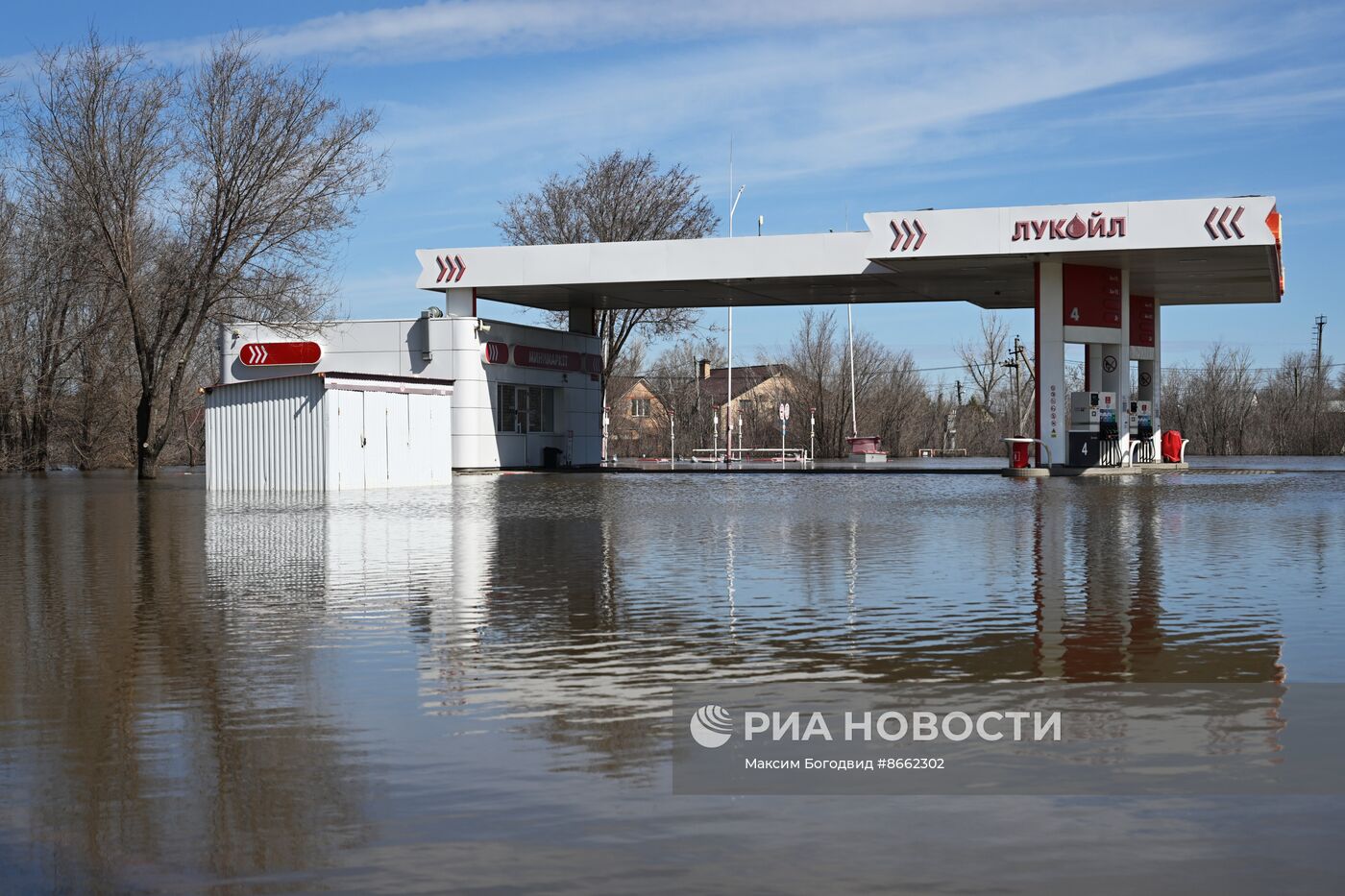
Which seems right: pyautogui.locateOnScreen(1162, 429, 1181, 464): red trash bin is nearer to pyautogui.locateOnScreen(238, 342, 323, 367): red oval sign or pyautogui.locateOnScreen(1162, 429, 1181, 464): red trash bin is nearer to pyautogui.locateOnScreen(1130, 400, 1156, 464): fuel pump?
pyautogui.locateOnScreen(1130, 400, 1156, 464): fuel pump

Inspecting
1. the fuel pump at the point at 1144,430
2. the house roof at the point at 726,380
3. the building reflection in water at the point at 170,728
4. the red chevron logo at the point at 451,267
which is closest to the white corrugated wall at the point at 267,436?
the red chevron logo at the point at 451,267

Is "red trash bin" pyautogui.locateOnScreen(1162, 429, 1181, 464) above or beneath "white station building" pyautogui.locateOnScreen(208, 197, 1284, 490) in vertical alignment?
beneath

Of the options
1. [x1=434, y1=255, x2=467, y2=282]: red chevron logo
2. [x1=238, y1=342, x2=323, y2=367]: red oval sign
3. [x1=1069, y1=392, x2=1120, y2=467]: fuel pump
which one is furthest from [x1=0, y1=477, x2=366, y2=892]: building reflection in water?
[x1=238, y1=342, x2=323, y2=367]: red oval sign

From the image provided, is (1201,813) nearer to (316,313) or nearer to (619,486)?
(619,486)

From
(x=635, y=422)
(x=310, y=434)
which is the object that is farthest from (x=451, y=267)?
(x=635, y=422)

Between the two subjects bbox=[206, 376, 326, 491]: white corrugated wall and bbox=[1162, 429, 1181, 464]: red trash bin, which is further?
bbox=[1162, 429, 1181, 464]: red trash bin

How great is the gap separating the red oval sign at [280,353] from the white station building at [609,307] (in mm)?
57

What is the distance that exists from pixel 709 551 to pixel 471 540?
3312mm

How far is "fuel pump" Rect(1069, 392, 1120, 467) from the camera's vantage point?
125ft

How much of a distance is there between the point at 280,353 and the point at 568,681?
37.2 m

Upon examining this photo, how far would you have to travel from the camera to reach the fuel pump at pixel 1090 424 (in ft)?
125

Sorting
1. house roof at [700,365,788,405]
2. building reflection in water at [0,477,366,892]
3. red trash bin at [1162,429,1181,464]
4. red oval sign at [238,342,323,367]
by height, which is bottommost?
building reflection in water at [0,477,366,892]

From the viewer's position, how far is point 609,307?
2014 inches

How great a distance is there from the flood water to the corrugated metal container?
1536 centimetres
